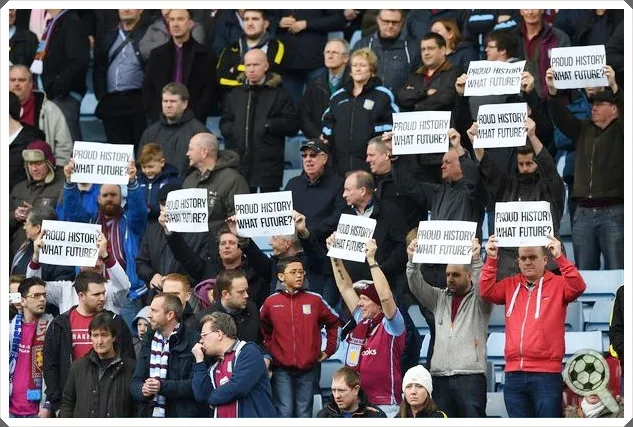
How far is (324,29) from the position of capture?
1828 cm

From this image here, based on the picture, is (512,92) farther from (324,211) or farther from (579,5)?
(579,5)

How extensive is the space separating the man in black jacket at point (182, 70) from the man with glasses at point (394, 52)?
1575 mm

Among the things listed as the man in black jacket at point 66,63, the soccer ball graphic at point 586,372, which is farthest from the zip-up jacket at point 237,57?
the soccer ball graphic at point 586,372

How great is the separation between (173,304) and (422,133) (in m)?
2.40

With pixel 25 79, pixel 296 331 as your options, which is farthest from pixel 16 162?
pixel 296 331

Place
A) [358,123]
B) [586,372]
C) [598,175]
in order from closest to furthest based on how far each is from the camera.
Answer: [586,372], [598,175], [358,123]

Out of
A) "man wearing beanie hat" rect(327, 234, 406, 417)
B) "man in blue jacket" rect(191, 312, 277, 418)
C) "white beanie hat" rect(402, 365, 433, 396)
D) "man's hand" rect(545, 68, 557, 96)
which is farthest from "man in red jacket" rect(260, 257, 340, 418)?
"man's hand" rect(545, 68, 557, 96)

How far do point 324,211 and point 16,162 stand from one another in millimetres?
3473

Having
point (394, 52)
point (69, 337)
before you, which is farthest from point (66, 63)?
point (69, 337)

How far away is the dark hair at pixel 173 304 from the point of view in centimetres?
1403

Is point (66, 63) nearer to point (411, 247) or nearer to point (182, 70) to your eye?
point (182, 70)

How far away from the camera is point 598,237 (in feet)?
51.1

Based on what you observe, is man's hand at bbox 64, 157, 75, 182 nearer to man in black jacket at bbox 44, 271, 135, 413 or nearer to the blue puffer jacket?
the blue puffer jacket

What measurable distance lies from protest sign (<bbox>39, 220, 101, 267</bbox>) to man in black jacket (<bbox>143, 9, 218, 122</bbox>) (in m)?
3.15
